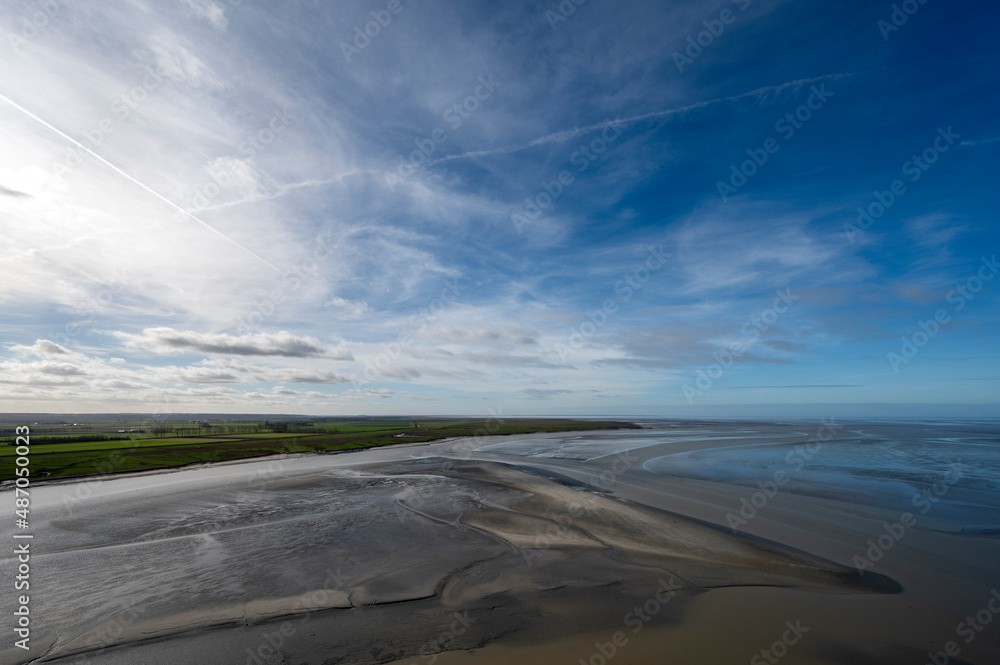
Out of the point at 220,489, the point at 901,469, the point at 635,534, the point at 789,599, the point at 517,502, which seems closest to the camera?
the point at 789,599

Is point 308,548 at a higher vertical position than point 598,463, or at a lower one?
higher

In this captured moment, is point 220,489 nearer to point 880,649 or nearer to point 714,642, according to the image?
point 714,642

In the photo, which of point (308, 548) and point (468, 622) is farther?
point (308, 548)

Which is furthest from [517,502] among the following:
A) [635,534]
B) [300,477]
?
[300,477]

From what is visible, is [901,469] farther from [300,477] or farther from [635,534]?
[300,477]

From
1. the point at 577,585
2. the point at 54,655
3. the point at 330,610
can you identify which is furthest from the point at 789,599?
the point at 54,655

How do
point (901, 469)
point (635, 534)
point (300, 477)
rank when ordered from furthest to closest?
point (300, 477) < point (901, 469) < point (635, 534)
